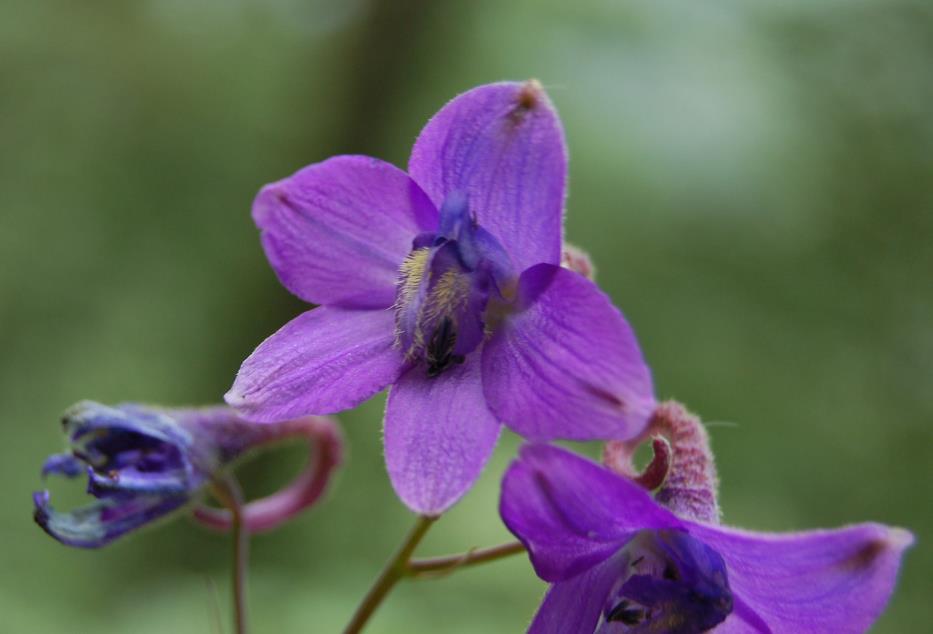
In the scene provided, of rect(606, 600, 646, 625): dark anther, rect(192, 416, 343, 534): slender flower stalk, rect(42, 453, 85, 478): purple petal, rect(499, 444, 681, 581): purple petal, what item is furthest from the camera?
rect(192, 416, 343, 534): slender flower stalk

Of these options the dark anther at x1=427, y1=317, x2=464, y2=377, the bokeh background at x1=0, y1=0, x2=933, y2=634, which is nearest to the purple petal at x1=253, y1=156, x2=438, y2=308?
the dark anther at x1=427, y1=317, x2=464, y2=377

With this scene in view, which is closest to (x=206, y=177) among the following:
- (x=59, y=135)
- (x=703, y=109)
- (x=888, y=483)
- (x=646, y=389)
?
(x=59, y=135)

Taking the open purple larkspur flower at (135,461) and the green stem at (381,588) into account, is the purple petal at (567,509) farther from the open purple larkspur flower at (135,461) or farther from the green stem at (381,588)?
the open purple larkspur flower at (135,461)

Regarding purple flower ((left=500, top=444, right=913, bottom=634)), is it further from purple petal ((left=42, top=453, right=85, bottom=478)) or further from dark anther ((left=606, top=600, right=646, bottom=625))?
purple petal ((left=42, top=453, right=85, bottom=478))

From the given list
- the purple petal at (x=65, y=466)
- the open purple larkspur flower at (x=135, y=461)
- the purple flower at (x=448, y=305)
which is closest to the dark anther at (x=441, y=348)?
the purple flower at (x=448, y=305)

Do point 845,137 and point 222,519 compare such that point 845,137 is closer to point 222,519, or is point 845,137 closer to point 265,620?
point 265,620

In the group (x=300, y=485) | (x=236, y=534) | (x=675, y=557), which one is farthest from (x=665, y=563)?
(x=300, y=485)

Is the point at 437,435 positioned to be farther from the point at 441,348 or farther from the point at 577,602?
the point at 577,602
